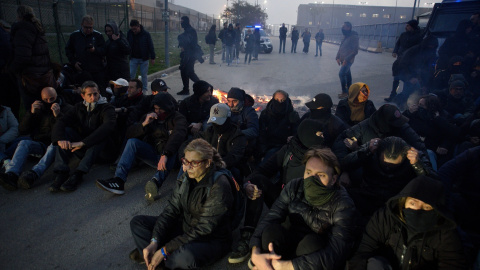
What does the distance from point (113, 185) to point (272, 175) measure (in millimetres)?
2089

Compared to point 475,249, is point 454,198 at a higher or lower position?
higher

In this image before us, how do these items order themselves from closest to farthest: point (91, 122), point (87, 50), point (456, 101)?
point (91, 122)
point (456, 101)
point (87, 50)

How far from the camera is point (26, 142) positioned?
474cm

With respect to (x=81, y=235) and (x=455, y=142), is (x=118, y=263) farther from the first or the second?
(x=455, y=142)

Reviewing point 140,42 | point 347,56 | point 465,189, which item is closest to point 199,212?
point 465,189

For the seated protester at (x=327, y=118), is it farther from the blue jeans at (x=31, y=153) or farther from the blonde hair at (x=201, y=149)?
the blue jeans at (x=31, y=153)

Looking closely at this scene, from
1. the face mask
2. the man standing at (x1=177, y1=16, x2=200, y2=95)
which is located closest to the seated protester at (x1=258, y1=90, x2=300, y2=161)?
the face mask

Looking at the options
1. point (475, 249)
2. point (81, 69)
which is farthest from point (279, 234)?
point (81, 69)

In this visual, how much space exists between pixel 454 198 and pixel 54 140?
5082mm

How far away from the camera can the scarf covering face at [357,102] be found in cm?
514

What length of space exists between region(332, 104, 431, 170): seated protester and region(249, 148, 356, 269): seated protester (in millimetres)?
1246

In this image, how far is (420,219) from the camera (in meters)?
2.34

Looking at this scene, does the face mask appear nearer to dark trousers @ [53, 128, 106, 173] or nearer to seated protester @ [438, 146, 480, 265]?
seated protester @ [438, 146, 480, 265]

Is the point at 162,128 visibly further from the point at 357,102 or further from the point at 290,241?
the point at 357,102
